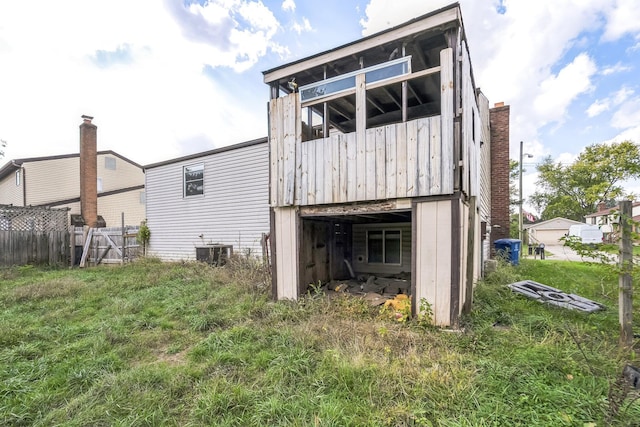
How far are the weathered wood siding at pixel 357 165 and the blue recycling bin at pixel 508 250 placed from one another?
8.67 m

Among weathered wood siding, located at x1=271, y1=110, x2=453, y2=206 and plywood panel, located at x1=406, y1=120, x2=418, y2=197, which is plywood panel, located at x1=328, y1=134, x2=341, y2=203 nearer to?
weathered wood siding, located at x1=271, y1=110, x2=453, y2=206

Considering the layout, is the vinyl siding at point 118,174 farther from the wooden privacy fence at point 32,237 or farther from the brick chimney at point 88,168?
the wooden privacy fence at point 32,237

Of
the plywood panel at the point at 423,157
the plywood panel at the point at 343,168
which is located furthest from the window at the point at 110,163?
the plywood panel at the point at 423,157

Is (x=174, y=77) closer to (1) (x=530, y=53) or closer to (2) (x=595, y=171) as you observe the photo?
(1) (x=530, y=53)

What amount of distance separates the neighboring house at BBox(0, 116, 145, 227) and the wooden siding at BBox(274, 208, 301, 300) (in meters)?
14.5

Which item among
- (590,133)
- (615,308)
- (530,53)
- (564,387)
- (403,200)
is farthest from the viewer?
(590,133)

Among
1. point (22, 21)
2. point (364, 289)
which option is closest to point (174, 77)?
point (22, 21)

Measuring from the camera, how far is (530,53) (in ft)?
42.1

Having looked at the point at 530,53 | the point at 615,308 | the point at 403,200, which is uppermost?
the point at 530,53

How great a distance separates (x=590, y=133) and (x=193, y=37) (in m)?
41.9

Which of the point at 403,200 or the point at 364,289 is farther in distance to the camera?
the point at 364,289

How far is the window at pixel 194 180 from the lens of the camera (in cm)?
1145

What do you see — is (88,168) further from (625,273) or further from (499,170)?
(499,170)

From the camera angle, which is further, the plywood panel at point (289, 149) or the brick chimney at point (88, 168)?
the brick chimney at point (88, 168)
